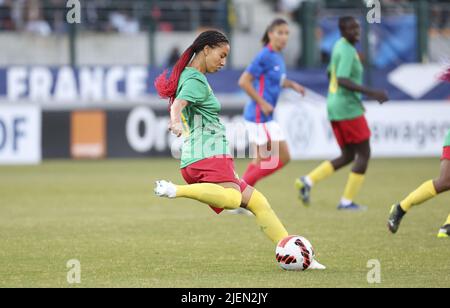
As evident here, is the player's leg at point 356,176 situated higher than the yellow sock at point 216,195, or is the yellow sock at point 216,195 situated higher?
the yellow sock at point 216,195

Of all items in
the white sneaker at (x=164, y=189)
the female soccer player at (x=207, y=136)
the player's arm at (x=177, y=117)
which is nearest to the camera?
the white sneaker at (x=164, y=189)

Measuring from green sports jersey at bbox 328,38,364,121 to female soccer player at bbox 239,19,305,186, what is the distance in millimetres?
544

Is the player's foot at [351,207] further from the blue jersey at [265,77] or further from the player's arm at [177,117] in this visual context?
the player's arm at [177,117]

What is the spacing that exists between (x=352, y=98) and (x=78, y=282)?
6.73 m

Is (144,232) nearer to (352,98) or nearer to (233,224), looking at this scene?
(233,224)

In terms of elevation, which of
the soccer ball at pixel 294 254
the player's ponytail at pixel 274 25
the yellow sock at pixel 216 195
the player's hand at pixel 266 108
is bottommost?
the soccer ball at pixel 294 254

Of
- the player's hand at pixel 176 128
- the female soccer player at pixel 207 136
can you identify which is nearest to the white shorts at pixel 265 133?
the female soccer player at pixel 207 136

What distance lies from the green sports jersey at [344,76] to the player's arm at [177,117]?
5.47 m

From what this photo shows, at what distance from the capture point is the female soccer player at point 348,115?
12.9 meters

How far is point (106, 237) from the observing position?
1038 cm

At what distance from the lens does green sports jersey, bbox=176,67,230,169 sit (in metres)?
7.96

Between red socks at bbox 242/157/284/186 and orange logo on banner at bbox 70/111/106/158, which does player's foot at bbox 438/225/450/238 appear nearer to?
red socks at bbox 242/157/284/186

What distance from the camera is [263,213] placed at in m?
8.12
